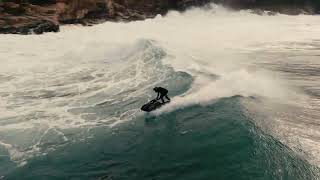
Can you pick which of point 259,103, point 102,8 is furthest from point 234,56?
point 102,8

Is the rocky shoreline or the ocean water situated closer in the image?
the ocean water

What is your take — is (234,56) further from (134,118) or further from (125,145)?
(125,145)

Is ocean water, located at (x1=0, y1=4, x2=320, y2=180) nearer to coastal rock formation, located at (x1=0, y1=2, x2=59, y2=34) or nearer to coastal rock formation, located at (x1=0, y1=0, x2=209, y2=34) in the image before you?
coastal rock formation, located at (x1=0, y1=2, x2=59, y2=34)

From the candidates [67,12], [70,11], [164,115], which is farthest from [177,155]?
[70,11]

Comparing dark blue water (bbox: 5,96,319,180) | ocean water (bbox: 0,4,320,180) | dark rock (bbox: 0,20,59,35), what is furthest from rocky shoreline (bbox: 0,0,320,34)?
dark blue water (bbox: 5,96,319,180)

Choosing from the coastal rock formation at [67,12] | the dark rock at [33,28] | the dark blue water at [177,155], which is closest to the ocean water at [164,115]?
the dark blue water at [177,155]
